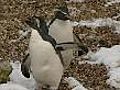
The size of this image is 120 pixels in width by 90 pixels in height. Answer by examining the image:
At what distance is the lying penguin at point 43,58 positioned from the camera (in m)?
7.96

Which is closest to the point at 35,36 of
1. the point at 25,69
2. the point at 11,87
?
the point at 25,69

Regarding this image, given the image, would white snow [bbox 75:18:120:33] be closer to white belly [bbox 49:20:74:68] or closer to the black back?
white belly [bbox 49:20:74:68]

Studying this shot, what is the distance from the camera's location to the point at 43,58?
315 inches

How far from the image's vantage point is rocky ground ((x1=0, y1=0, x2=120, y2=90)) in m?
9.53

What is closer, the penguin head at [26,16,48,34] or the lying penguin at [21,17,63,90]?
the lying penguin at [21,17,63,90]

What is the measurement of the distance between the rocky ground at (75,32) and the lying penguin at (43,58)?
738mm

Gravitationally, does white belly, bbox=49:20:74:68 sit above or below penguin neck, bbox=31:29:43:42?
below

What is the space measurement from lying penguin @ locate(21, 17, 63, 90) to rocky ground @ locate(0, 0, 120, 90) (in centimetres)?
74

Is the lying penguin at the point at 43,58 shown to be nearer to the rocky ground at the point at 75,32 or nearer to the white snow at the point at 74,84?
the white snow at the point at 74,84

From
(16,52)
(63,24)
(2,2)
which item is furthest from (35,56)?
(2,2)

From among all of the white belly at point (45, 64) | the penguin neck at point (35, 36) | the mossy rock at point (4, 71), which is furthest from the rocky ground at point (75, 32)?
the penguin neck at point (35, 36)

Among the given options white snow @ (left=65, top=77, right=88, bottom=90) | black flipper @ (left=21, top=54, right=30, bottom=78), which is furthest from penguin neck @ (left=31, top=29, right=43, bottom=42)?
white snow @ (left=65, top=77, right=88, bottom=90)

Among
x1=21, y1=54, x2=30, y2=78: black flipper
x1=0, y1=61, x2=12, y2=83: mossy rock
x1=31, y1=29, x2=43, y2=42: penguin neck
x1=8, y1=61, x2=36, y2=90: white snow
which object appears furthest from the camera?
x1=0, y1=61, x2=12, y2=83: mossy rock

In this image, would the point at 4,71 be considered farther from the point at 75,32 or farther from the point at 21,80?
the point at 75,32
